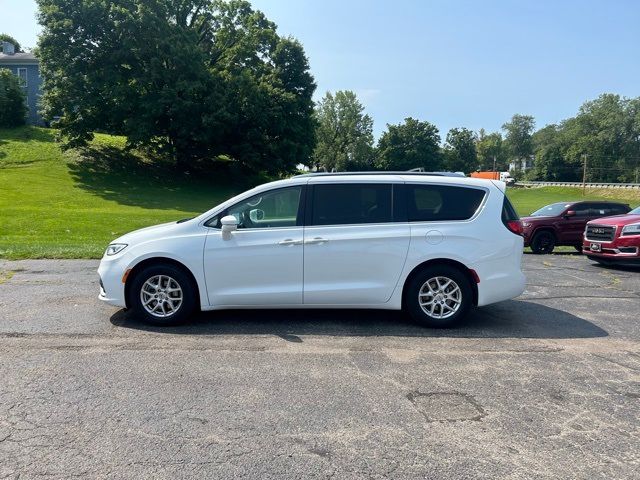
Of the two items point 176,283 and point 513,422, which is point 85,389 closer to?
point 176,283

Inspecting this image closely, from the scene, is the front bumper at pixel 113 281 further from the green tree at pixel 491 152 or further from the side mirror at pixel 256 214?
the green tree at pixel 491 152

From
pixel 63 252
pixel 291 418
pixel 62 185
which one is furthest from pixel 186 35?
pixel 291 418

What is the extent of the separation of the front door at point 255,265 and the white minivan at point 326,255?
1 cm

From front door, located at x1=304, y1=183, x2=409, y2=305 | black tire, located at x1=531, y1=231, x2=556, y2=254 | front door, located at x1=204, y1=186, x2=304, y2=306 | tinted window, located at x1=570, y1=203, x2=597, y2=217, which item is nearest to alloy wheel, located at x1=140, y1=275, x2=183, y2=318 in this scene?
front door, located at x1=204, y1=186, x2=304, y2=306

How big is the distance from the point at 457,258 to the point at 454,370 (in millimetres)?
1642

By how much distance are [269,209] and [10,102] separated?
5087cm

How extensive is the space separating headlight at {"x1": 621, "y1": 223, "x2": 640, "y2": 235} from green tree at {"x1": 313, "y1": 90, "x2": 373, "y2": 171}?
81440 millimetres

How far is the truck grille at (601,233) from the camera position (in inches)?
450

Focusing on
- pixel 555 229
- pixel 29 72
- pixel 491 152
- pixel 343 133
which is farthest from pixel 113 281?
pixel 491 152

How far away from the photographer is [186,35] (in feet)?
130

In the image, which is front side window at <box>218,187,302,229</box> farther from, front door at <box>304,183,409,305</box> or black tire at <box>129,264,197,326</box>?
black tire at <box>129,264,197,326</box>

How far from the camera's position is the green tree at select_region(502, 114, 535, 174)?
146250 millimetres

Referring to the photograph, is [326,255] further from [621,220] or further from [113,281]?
[621,220]

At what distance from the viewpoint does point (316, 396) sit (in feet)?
13.2
